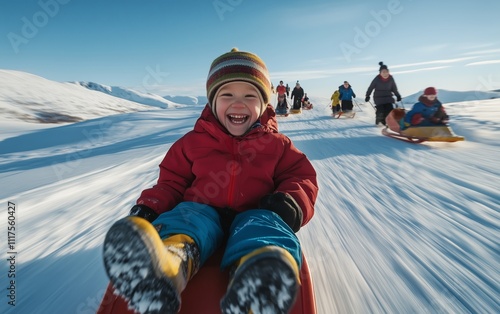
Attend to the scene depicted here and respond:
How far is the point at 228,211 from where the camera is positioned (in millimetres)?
1521

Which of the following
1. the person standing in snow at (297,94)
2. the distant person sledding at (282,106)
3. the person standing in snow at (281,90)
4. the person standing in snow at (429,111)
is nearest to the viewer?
the person standing in snow at (429,111)

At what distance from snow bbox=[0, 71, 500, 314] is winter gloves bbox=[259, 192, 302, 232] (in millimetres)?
351

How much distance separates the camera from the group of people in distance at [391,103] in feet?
16.5

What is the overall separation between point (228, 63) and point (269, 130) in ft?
1.92

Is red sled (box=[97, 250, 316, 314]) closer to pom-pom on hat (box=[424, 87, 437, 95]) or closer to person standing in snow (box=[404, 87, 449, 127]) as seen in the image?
person standing in snow (box=[404, 87, 449, 127])

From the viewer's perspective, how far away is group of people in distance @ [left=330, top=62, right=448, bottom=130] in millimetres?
5035

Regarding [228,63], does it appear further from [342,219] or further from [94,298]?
[94,298]

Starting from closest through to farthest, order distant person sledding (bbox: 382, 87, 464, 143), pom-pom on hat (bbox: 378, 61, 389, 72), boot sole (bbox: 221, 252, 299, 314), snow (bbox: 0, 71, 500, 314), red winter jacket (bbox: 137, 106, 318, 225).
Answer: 1. boot sole (bbox: 221, 252, 299, 314)
2. snow (bbox: 0, 71, 500, 314)
3. red winter jacket (bbox: 137, 106, 318, 225)
4. distant person sledding (bbox: 382, 87, 464, 143)
5. pom-pom on hat (bbox: 378, 61, 389, 72)

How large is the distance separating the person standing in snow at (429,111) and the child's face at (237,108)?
4.44 metres

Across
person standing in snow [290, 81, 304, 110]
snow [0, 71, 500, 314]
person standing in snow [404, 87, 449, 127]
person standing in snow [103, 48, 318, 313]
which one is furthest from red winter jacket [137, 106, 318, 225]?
person standing in snow [290, 81, 304, 110]

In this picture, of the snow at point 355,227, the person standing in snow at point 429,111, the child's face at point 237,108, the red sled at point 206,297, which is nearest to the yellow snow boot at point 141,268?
the red sled at point 206,297

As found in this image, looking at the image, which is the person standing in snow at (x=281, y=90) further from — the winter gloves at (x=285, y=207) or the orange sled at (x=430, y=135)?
the winter gloves at (x=285, y=207)

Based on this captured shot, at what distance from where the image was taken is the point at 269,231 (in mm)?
1057

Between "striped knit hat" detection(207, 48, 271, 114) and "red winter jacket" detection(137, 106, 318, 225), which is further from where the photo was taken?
"striped knit hat" detection(207, 48, 271, 114)
